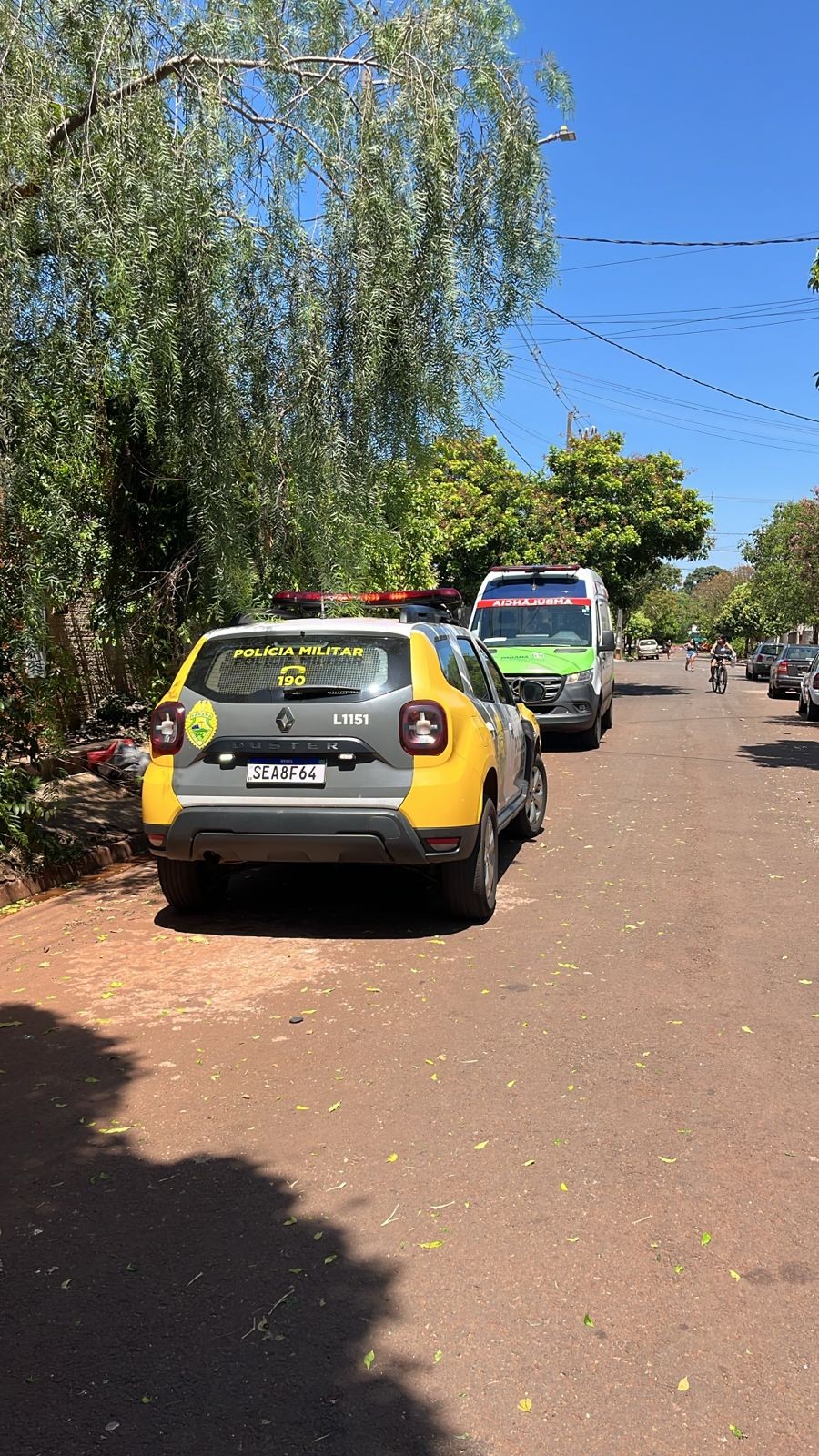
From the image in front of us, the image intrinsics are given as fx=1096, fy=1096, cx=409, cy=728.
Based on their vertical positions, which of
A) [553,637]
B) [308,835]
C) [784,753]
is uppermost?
[553,637]

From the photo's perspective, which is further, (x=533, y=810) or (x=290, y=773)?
(x=533, y=810)

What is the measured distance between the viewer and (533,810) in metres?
9.16

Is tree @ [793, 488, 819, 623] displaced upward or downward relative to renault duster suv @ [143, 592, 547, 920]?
upward

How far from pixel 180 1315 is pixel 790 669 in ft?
101

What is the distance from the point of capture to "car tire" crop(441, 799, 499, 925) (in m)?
6.17

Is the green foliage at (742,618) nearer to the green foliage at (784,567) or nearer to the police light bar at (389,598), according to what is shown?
the green foliage at (784,567)

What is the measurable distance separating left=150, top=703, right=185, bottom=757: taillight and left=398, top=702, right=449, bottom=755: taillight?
123 centimetres

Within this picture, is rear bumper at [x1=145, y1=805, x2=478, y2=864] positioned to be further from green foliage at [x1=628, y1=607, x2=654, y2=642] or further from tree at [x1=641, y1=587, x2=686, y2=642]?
green foliage at [x1=628, y1=607, x2=654, y2=642]

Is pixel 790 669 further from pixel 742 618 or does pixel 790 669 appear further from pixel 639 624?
pixel 639 624

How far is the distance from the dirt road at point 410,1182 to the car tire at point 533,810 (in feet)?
7.32

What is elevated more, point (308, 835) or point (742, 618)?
point (308, 835)

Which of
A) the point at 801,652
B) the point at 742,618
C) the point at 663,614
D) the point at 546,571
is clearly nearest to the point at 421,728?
the point at 546,571

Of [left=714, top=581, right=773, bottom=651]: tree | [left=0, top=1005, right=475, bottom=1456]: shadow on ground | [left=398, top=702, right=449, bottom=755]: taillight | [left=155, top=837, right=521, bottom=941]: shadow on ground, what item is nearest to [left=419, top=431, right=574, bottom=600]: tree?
[left=155, top=837, right=521, bottom=941]: shadow on ground

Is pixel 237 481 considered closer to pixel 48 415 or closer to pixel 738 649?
pixel 48 415
